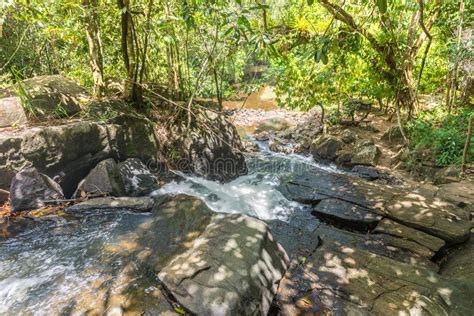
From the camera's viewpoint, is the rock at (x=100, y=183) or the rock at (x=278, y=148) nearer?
the rock at (x=100, y=183)

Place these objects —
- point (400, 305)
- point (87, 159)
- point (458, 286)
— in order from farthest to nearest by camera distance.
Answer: point (87, 159) → point (458, 286) → point (400, 305)

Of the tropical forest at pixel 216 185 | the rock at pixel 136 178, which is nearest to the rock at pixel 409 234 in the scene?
the tropical forest at pixel 216 185

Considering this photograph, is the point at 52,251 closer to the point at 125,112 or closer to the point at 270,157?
the point at 125,112

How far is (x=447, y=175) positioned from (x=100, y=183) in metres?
6.88

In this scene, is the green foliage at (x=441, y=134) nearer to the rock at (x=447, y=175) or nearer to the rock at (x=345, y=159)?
the rock at (x=447, y=175)

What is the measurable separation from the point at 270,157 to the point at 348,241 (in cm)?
446

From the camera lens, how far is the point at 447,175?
5453 millimetres

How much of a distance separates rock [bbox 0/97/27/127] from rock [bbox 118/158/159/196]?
1.64m

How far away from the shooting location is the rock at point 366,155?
7.02 meters

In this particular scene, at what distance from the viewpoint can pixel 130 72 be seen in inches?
204

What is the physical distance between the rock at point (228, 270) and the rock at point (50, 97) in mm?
3070

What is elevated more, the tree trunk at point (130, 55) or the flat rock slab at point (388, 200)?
the tree trunk at point (130, 55)

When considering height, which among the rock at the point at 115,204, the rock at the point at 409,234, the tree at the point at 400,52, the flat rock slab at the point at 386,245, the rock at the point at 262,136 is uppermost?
the tree at the point at 400,52

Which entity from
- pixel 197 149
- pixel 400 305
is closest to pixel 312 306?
pixel 400 305
